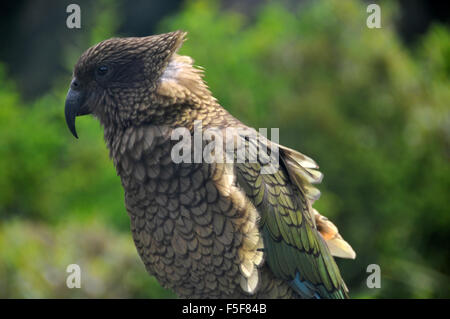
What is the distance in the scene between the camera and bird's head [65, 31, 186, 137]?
1695 millimetres

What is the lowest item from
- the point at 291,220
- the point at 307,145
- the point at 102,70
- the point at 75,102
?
the point at 291,220

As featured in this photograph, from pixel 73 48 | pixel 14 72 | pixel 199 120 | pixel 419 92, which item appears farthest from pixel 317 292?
pixel 14 72

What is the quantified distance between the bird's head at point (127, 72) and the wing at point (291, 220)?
420 mm

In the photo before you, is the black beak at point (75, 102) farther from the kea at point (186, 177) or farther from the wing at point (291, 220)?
the wing at point (291, 220)

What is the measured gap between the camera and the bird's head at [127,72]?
1695mm

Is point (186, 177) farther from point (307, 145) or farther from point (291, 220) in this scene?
point (307, 145)

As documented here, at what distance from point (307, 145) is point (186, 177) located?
3862mm

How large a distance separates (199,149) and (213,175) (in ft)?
0.35

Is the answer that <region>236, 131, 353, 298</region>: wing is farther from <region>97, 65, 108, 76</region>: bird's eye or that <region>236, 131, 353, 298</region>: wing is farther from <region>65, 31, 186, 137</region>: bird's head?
Answer: <region>97, 65, 108, 76</region>: bird's eye

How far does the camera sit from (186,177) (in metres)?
1.66

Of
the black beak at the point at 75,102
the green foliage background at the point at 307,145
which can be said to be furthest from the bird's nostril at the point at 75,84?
the green foliage background at the point at 307,145

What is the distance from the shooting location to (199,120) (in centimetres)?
172

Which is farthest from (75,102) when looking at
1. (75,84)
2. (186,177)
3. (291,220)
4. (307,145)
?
(307,145)

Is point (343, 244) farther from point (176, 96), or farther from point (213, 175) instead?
point (176, 96)
